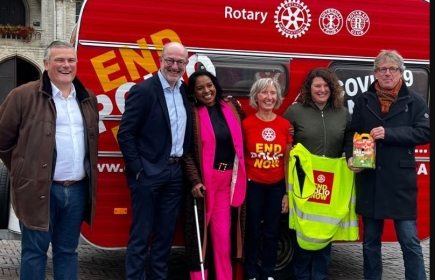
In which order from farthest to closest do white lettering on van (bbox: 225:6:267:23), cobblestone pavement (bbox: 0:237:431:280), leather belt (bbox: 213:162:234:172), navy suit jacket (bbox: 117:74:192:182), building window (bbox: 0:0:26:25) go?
building window (bbox: 0:0:26:25), cobblestone pavement (bbox: 0:237:431:280), white lettering on van (bbox: 225:6:267:23), leather belt (bbox: 213:162:234:172), navy suit jacket (bbox: 117:74:192:182)

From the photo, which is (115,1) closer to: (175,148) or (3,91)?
(175,148)

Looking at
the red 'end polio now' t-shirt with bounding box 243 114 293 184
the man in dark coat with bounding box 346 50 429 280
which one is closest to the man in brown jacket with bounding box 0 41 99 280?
the red 'end polio now' t-shirt with bounding box 243 114 293 184

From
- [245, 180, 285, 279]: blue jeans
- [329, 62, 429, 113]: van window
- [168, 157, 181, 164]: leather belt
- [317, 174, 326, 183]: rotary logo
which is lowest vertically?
[245, 180, 285, 279]: blue jeans

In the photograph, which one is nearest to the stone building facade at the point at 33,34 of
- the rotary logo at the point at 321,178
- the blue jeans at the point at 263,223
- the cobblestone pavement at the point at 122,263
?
the cobblestone pavement at the point at 122,263

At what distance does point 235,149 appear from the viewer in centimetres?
496

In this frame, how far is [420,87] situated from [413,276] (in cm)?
212

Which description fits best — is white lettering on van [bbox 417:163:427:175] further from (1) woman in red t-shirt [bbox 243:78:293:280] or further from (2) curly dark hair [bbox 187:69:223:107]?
(2) curly dark hair [bbox 187:69:223:107]

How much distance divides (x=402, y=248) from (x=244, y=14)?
102 inches

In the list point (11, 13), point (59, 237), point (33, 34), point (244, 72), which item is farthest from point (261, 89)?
point (11, 13)

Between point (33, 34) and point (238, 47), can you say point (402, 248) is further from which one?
point (33, 34)

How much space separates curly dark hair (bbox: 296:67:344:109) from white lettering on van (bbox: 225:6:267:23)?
0.75 meters

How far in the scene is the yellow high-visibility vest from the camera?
17.0ft

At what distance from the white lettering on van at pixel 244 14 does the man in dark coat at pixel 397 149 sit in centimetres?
126

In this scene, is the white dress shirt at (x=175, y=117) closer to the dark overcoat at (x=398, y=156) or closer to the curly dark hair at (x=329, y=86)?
the curly dark hair at (x=329, y=86)
